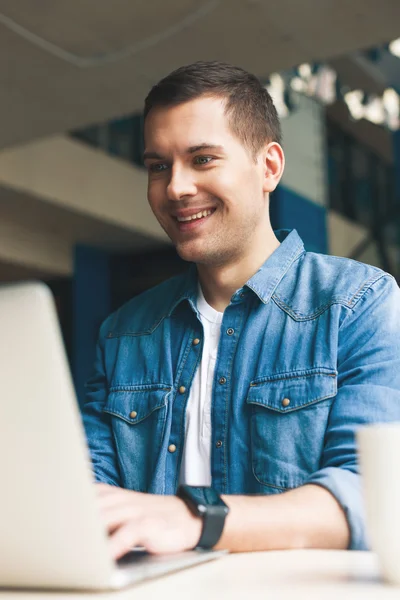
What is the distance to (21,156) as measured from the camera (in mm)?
6004

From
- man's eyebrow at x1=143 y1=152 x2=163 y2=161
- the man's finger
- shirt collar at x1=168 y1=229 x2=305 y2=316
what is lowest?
the man's finger

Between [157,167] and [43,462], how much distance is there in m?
1.06

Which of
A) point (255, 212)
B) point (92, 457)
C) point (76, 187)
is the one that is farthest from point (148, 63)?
point (76, 187)

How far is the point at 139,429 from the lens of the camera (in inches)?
60.1

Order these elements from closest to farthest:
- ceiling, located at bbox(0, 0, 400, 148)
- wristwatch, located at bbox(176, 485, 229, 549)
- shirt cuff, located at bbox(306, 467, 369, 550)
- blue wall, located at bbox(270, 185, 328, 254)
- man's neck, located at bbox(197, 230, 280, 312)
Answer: wristwatch, located at bbox(176, 485, 229, 549) → shirt cuff, located at bbox(306, 467, 369, 550) → man's neck, located at bbox(197, 230, 280, 312) → ceiling, located at bbox(0, 0, 400, 148) → blue wall, located at bbox(270, 185, 328, 254)

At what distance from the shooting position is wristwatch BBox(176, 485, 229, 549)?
2.72 ft

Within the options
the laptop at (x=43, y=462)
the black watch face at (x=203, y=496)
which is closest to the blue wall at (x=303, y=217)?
the black watch face at (x=203, y=496)

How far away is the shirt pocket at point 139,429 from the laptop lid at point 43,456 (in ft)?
2.89

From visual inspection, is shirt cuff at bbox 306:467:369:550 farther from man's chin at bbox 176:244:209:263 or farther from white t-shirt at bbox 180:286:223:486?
man's chin at bbox 176:244:209:263

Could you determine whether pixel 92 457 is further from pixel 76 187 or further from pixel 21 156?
pixel 76 187

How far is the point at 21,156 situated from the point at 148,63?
101 inches

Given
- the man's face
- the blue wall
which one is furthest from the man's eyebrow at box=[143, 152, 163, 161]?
the blue wall

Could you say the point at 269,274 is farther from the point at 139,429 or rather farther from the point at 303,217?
the point at 303,217

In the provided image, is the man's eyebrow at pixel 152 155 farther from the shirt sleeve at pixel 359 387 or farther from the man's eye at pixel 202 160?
the shirt sleeve at pixel 359 387
